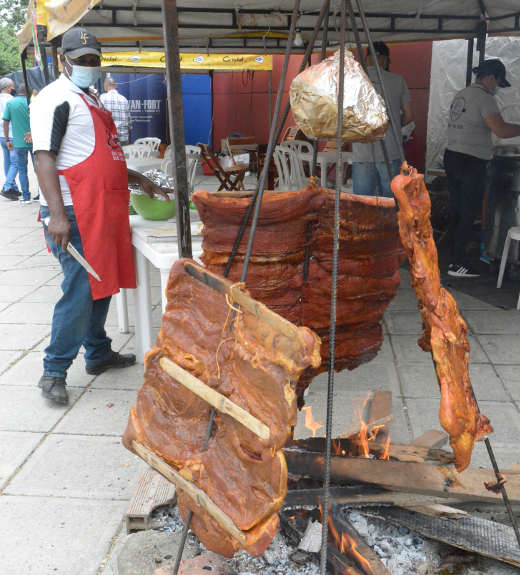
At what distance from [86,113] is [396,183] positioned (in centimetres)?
239

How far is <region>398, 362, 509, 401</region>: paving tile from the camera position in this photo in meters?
4.07

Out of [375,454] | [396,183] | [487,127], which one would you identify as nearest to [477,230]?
[487,127]

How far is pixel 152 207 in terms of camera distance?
14.4 ft

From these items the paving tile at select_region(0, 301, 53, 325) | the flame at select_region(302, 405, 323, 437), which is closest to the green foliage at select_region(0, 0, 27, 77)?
the paving tile at select_region(0, 301, 53, 325)

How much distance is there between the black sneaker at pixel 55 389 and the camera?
3.96 metres

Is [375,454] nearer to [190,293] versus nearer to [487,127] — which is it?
[190,293]

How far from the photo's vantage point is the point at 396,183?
199 cm

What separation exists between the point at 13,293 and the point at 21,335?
1.41m

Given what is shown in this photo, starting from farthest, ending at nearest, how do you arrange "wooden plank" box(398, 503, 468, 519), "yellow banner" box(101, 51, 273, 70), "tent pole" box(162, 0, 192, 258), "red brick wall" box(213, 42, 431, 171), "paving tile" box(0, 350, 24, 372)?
"red brick wall" box(213, 42, 431, 171), "yellow banner" box(101, 51, 273, 70), "paving tile" box(0, 350, 24, 372), "wooden plank" box(398, 503, 468, 519), "tent pole" box(162, 0, 192, 258)

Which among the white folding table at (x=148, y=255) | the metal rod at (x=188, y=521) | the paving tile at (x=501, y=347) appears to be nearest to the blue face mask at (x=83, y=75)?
the white folding table at (x=148, y=255)

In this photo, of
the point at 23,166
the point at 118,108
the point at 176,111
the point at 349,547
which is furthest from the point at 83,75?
the point at 118,108

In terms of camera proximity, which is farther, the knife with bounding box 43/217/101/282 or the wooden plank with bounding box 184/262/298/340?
the knife with bounding box 43/217/101/282

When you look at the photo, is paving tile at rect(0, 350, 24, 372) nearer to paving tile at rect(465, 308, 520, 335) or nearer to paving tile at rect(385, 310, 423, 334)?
paving tile at rect(385, 310, 423, 334)

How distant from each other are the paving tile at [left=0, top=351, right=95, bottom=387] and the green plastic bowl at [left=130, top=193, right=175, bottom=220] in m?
1.27
